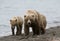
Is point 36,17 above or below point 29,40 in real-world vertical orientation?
above

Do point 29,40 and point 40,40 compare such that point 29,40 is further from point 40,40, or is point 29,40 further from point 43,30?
point 43,30

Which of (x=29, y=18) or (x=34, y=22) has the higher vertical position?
(x=29, y=18)

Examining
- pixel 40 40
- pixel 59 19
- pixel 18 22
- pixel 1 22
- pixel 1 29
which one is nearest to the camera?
pixel 40 40

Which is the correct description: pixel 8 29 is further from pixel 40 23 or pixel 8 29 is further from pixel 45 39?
pixel 45 39

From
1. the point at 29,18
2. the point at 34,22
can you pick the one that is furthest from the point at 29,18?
the point at 34,22

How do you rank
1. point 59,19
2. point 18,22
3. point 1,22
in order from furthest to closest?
point 59,19 < point 1,22 < point 18,22

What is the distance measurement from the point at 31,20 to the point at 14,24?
2.29 meters

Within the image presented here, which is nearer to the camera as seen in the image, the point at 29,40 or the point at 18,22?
the point at 29,40

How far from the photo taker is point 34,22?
466 inches

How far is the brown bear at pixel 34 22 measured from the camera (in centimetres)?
1151

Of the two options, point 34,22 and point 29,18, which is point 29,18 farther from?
point 34,22

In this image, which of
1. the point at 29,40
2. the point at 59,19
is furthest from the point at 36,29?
the point at 59,19

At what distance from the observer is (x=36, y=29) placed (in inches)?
488

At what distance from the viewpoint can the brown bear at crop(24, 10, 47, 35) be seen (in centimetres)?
1151
